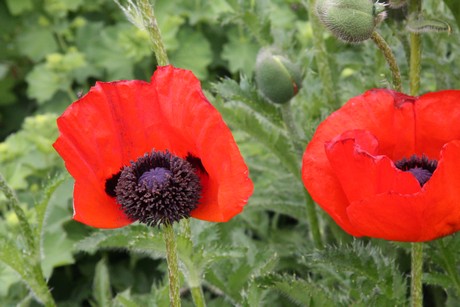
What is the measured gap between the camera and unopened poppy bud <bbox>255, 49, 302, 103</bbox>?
1148 millimetres

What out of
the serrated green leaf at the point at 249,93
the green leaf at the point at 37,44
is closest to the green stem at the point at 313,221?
the serrated green leaf at the point at 249,93

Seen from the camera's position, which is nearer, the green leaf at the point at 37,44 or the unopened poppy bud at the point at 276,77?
the unopened poppy bud at the point at 276,77

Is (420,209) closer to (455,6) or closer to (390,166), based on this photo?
(390,166)

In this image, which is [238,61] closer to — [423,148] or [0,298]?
[0,298]

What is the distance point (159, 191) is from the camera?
79 cm

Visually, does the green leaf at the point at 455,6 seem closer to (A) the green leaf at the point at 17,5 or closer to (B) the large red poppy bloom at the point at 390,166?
(B) the large red poppy bloom at the point at 390,166

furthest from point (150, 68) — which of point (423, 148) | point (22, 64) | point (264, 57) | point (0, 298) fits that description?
point (423, 148)

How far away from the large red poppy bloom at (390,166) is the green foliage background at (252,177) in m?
0.12

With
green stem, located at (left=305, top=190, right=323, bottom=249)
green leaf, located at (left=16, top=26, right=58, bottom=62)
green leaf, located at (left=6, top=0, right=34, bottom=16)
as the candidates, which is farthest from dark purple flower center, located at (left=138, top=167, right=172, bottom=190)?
green leaf, located at (left=6, top=0, right=34, bottom=16)

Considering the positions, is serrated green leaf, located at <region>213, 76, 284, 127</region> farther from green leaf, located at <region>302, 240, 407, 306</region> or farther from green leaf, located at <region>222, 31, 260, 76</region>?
green leaf, located at <region>222, 31, 260, 76</region>

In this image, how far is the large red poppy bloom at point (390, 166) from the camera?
2.50 feet

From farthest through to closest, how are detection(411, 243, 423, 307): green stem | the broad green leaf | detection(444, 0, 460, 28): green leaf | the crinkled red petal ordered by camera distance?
1. the broad green leaf
2. detection(444, 0, 460, 28): green leaf
3. detection(411, 243, 423, 307): green stem
4. the crinkled red petal

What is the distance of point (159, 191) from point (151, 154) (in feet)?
0.22

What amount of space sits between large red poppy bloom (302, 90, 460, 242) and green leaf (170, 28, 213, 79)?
1.31 m
